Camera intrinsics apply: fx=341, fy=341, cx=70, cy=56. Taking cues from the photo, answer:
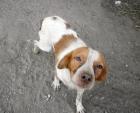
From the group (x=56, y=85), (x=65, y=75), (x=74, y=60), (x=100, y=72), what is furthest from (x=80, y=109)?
(x=74, y=60)

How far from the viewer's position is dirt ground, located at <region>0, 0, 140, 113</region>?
224 inches

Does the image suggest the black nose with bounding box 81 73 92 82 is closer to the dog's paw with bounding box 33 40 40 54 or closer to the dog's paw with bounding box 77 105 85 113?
the dog's paw with bounding box 77 105 85 113

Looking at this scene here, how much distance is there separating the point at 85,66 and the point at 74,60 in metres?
0.20

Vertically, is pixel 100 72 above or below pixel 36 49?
above

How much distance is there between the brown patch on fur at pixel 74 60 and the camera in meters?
4.38

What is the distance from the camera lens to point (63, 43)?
5203 mm

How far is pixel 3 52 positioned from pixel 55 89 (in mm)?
1183

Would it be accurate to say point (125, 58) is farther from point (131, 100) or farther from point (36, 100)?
point (36, 100)

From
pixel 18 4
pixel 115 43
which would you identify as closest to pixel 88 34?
pixel 115 43

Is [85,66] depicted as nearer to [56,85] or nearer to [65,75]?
[65,75]

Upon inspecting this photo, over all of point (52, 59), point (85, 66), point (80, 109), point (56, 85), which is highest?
point (85, 66)

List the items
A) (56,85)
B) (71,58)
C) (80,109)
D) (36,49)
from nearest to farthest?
(71,58)
(80,109)
(56,85)
(36,49)

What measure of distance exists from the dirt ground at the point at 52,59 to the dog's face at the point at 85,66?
49.8 inches

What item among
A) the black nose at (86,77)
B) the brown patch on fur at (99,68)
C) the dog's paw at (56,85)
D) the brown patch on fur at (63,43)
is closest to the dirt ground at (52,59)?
the dog's paw at (56,85)
